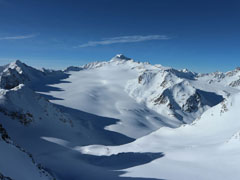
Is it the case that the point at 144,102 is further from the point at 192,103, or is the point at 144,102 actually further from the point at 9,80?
the point at 9,80

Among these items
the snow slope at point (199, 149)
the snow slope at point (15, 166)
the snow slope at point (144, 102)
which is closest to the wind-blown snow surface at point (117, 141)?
the snow slope at point (199, 149)

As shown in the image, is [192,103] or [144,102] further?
[192,103]

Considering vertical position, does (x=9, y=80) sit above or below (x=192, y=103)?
above

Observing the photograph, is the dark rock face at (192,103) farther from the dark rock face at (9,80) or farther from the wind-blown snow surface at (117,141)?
the dark rock face at (9,80)

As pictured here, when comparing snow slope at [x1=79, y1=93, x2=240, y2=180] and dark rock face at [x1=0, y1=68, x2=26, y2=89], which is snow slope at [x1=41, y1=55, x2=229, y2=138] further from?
dark rock face at [x1=0, y1=68, x2=26, y2=89]

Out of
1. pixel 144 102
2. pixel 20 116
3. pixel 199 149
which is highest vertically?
pixel 144 102

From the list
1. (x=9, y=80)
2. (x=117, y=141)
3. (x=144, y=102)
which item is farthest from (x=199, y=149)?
(x=9, y=80)

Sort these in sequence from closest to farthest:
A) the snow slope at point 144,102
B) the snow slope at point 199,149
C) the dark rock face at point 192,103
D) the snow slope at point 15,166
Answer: the snow slope at point 15,166
the snow slope at point 199,149
the snow slope at point 144,102
the dark rock face at point 192,103

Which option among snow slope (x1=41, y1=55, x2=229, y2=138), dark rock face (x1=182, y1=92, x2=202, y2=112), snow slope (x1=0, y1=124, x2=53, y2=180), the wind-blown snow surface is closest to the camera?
snow slope (x1=0, y1=124, x2=53, y2=180)

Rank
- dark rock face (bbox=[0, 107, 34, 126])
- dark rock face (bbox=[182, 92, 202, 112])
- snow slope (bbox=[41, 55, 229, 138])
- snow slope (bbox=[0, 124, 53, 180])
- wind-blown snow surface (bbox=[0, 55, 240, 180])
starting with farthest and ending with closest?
dark rock face (bbox=[182, 92, 202, 112]), snow slope (bbox=[41, 55, 229, 138]), dark rock face (bbox=[0, 107, 34, 126]), wind-blown snow surface (bbox=[0, 55, 240, 180]), snow slope (bbox=[0, 124, 53, 180])

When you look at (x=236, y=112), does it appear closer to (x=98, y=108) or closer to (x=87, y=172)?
(x=87, y=172)

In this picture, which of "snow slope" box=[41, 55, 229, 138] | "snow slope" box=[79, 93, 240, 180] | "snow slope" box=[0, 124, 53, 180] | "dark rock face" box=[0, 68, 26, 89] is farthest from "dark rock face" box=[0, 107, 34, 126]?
"dark rock face" box=[0, 68, 26, 89]
